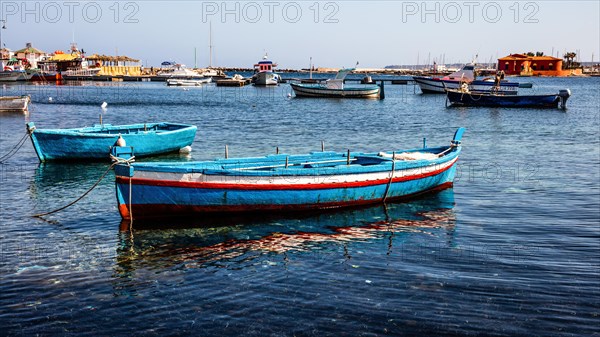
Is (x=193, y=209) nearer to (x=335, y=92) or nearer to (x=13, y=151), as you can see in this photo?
(x=13, y=151)

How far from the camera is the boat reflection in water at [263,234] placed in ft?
41.4

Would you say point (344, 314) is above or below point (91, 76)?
below

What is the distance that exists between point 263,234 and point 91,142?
42.7 ft

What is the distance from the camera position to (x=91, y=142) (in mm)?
24391

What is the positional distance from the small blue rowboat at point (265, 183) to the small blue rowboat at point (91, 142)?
8.94m

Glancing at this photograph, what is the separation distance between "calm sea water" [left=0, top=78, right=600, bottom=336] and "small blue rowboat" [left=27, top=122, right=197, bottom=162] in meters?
0.84

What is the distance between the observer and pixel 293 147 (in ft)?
103

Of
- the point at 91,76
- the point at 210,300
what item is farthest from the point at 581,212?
the point at 91,76

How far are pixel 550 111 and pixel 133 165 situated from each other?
5619cm

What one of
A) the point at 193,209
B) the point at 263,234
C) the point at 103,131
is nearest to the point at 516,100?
the point at 103,131

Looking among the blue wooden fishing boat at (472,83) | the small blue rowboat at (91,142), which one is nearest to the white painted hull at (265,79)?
the blue wooden fishing boat at (472,83)

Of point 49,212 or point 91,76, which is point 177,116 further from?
point 91,76

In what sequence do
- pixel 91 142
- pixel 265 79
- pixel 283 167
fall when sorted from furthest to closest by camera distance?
pixel 265 79
pixel 91 142
pixel 283 167

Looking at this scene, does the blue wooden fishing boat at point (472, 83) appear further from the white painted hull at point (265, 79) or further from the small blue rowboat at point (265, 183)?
the small blue rowboat at point (265, 183)
